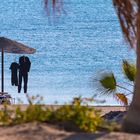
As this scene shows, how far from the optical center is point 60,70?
1163 inches

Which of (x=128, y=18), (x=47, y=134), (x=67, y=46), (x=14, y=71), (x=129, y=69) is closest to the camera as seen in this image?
(x=47, y=134)

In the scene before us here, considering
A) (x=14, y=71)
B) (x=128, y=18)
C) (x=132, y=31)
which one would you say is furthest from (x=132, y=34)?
(x=14, y=71)

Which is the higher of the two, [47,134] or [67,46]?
[67,46]

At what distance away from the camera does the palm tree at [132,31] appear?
8.98 m

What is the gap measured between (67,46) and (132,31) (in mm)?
29433

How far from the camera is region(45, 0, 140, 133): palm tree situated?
8.98 meters

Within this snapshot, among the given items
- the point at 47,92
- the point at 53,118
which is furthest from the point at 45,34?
the point at 53,118

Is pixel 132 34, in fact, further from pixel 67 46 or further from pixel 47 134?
pixel 67 46

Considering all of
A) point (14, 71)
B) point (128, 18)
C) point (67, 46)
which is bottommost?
point (14, 71)

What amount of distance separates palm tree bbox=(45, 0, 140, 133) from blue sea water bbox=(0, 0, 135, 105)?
2.92 ft

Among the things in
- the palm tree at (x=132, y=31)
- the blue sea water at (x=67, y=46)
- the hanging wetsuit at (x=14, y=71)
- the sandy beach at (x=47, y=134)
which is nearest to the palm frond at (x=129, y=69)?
the blue sea water at (x=67, y=46)

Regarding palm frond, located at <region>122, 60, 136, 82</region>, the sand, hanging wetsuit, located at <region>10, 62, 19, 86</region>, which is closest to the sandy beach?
the sand

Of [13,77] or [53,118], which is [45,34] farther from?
[53,118]

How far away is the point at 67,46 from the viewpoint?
39.0 metres
